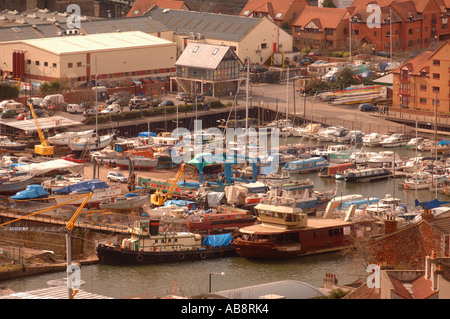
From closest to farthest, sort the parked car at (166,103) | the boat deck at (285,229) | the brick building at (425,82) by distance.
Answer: the boat deck at (285,229) → the brick building at (425,82) → the parked car at (166,103)

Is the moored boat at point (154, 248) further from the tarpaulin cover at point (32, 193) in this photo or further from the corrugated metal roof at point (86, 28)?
the corrugated metal roof at point (86, 28)

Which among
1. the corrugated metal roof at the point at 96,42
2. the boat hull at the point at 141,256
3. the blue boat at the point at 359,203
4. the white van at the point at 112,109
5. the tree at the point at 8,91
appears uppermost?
the corrugated metal roof at the point at 96,42

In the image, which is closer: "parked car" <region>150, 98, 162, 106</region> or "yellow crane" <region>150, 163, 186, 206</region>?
"yellow crane" <region>150, 163, 186, 206</region>

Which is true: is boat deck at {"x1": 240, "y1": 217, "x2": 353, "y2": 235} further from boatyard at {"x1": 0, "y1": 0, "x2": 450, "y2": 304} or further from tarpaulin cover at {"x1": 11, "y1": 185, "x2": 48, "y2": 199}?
tarpaulin cover at {"x1": 11, "y1": 185, "x2": 48, "y2": 199}

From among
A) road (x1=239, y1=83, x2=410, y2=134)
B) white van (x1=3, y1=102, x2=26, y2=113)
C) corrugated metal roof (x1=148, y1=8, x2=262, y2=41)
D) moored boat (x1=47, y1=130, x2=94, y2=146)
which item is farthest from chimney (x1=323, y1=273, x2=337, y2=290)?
corrugated metal roof (x1=148, y1=8, x2=262, y2=41)

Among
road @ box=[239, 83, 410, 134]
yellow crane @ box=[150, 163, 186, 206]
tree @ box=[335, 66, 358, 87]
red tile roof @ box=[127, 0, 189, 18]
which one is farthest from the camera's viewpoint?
red tile roof @ box=[127, 0, 189, 18]

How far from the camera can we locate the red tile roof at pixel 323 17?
208ft

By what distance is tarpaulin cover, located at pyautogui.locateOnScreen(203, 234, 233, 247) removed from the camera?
3159 centimetres

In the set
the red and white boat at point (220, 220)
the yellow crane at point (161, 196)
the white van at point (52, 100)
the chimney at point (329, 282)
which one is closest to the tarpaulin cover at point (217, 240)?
the red and white boat at point (220, 220)

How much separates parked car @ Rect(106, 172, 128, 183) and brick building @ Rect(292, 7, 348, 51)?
2676cm

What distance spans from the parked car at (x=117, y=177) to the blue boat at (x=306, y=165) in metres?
6.52

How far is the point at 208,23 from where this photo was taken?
6044 centimetres
